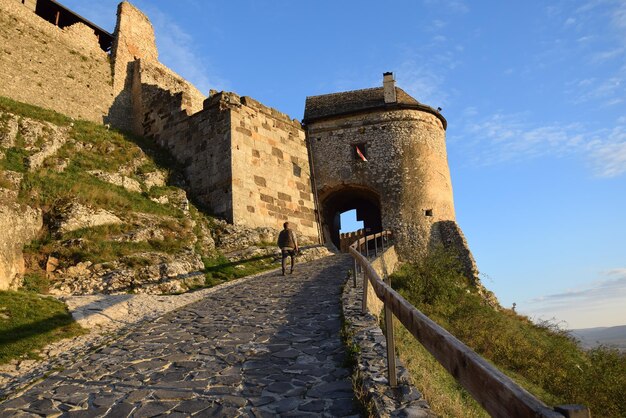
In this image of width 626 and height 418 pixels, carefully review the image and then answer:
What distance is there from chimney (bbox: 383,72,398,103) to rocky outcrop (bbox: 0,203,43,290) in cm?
1745

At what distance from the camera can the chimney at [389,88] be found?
78.5ft

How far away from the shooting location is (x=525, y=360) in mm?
13422

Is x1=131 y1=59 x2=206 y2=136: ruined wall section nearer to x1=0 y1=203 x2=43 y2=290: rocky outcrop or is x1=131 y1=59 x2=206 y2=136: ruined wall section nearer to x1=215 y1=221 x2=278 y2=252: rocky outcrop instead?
x1=215 y1=221 x2=278 y2=252: rocky outcrop

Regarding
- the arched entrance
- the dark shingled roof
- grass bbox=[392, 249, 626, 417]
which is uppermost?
the dark shingled roof

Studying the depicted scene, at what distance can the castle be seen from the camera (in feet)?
65.0

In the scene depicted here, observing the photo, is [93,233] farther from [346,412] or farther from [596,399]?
[596,399]

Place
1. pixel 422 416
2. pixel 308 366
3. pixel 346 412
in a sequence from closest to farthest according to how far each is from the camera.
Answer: pixel 422 416
pixel 346 412
pixel 308 366

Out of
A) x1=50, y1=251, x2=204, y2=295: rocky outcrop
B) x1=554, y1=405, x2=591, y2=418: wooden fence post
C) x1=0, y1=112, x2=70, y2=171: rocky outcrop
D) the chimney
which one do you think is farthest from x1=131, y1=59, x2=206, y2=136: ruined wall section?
x1=554, y1=405, x2=591, y2=418: wooden fence post

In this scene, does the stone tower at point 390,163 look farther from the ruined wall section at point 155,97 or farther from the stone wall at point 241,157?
the ruined wall section at point 155,97

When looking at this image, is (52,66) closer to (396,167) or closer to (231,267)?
(231,267)

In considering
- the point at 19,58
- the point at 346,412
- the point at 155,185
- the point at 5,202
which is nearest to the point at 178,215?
the point at 155,185

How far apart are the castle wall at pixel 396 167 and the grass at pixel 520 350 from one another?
3.20 metres

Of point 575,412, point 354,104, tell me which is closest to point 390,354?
point 575,412

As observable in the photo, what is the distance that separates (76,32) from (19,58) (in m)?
4.55
